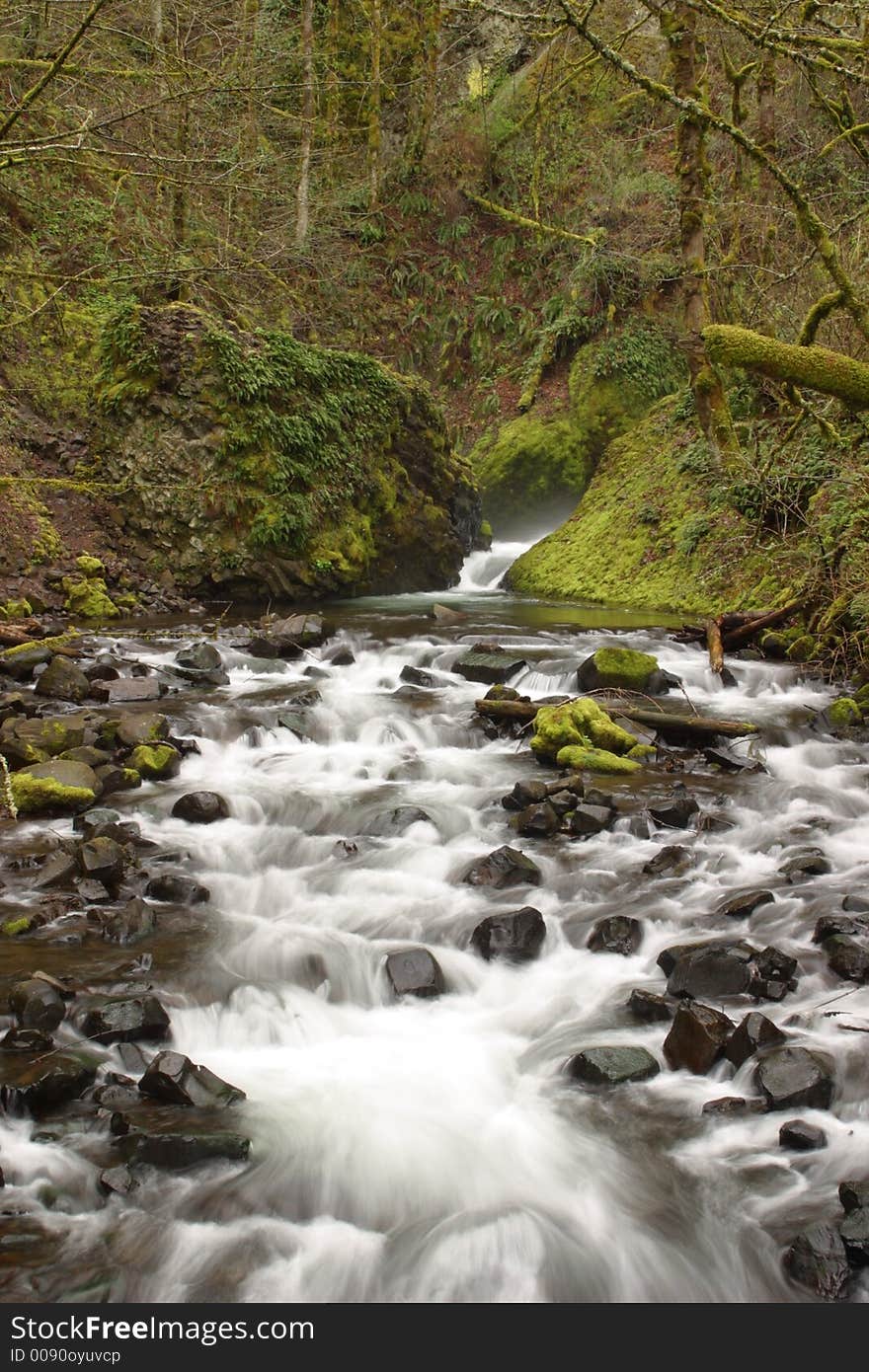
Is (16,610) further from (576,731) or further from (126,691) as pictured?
(576,731)

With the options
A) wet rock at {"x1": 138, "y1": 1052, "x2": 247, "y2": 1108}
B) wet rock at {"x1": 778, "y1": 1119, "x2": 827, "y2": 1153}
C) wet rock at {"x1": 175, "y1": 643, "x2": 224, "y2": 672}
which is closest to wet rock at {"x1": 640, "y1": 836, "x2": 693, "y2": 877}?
wet rock at {"x1": 778, "y1": 1119, "x2": 827, "y2": 1153}

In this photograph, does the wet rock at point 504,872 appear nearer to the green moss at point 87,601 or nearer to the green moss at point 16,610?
the green moss at point 16,610

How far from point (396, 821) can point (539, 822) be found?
1000mm

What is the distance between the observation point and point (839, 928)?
4680 millimetres

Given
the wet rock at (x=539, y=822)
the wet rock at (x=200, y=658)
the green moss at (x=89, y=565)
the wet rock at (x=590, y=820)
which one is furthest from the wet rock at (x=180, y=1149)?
the green moss at (x=89, y=565)

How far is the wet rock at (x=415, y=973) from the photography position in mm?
4586

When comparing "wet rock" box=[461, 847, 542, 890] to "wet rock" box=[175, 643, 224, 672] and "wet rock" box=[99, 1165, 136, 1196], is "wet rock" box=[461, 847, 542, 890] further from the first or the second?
"wet rock" box=[175, 643, 224, 672]

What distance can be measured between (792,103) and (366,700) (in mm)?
17504

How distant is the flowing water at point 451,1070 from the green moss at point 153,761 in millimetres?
166

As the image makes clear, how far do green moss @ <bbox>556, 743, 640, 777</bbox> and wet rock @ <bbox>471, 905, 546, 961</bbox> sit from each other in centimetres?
238

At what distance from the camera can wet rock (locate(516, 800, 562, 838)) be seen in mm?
6141

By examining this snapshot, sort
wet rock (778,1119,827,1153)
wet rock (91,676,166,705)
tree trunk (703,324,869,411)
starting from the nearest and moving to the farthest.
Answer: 1. wet rock (778,1119,827,1153)
2. tree trunk (703,324,869,411)
3. wet rock (91,676,166,705)
